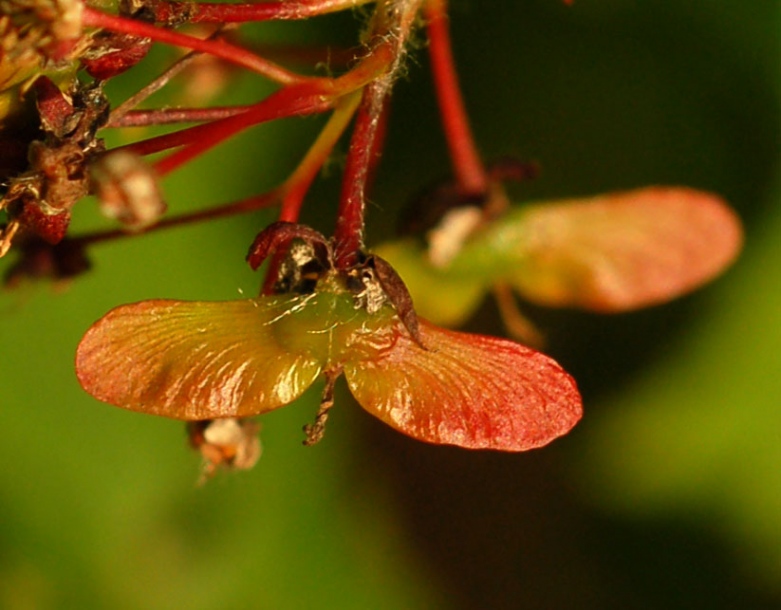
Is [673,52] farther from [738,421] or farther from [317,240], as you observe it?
[317,240]

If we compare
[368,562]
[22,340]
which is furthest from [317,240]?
[368,562]

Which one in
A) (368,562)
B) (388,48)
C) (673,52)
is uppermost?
(673,52)

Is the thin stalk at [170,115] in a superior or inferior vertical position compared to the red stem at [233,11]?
inferior

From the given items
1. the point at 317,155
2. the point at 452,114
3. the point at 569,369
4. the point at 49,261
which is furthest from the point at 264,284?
the point at 569,369

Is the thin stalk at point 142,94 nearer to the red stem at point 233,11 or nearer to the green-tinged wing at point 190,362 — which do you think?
the red stem at point 233,11

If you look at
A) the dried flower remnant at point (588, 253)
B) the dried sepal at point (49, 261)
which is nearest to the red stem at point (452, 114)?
the dried flower remnant at point (588, 253)

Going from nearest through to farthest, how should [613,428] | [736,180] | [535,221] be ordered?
[535,221] → [736,180] → [613,428]

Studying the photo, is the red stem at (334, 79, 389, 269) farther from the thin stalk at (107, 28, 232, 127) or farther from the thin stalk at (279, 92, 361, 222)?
the thin stalk at (107, 28, 232, 127)
